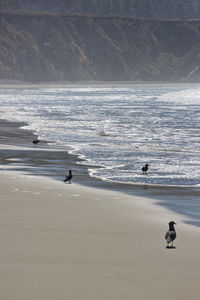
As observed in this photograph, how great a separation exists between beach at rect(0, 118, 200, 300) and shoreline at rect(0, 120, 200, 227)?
0.46m

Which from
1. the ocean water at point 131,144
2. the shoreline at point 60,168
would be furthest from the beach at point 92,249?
the ocean water at point 131,144

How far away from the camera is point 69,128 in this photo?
4094cm

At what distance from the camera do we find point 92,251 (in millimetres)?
10953

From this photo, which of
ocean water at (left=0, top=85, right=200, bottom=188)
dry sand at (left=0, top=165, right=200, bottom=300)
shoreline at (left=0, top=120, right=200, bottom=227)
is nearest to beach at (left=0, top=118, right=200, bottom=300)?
dry sand at (left=0, top=165, right=200, bottom=300)

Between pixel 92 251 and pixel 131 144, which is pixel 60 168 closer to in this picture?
pixel 131 144

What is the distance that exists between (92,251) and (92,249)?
13 centimetres

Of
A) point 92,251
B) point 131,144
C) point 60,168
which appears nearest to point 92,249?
point 92,251

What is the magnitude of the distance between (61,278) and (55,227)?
310cm

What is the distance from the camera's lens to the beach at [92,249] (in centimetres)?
918

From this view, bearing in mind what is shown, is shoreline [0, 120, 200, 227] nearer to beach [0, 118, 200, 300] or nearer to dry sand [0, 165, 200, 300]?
beach [0, 118, 200, 300]

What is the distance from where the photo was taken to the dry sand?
9164 mm

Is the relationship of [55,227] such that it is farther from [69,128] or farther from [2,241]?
[69,128]

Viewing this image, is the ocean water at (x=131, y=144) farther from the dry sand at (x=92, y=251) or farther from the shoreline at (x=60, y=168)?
the dry sand at (x=92, y=251)

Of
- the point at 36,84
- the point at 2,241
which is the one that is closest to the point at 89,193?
the point at 2,241
